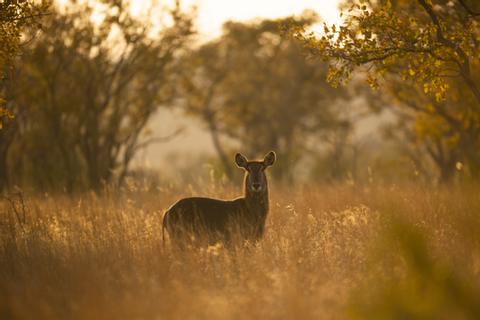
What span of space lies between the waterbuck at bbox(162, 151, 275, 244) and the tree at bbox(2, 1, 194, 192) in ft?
39.6

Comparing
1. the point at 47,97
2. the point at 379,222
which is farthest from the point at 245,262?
the point at 47,97

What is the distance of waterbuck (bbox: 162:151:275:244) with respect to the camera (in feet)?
35.1

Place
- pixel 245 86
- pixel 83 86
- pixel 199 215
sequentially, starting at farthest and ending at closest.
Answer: pixel 245 86
pixel 83 86
pixel 199 215

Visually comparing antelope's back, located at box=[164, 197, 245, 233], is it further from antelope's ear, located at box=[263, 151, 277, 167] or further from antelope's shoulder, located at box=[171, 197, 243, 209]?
antelope's ear, located at box=[263, 151, 277, 167]

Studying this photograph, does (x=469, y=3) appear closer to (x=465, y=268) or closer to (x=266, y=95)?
(x=465, y=268)

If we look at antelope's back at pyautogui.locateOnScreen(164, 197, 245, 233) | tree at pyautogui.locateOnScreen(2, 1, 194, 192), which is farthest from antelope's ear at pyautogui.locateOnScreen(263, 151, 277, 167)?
tree at pyautogui.locateOnScreen(2, 1, 194, 192)

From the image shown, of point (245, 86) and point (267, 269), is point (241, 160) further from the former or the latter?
point (245, 86)

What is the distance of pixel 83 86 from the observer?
25891 mm

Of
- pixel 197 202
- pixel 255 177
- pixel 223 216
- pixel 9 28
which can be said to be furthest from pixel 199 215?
pixel 9 28

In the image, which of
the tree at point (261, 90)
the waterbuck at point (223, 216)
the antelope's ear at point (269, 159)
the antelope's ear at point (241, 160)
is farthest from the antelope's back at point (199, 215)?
the tree at point (261, 90)

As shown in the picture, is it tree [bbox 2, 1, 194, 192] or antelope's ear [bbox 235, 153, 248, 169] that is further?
tree [bbox 2, 1, 194, 192]

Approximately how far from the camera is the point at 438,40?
464 inches

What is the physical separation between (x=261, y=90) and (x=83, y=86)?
59.5ft

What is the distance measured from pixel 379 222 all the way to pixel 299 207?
2.83m
